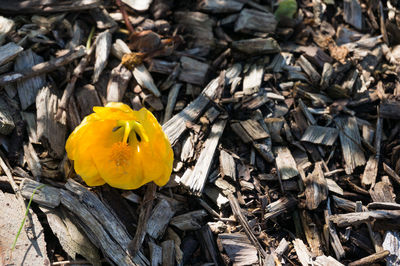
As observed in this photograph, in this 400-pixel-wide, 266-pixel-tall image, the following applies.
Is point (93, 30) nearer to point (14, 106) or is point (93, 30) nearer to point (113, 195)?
point (14, 106)

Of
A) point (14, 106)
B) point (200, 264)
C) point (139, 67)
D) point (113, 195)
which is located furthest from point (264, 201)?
point (14, 106)

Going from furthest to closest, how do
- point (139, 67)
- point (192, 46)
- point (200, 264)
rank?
point (192, 46) < point (139, 67) < point (200, 264)

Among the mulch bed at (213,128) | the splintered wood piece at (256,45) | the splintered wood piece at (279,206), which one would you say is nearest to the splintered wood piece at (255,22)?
the mulch bed at (213,128)

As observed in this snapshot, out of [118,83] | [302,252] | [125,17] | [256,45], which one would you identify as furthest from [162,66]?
[302,252]

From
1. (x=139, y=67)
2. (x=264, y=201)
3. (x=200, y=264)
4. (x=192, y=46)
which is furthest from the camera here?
(x=192, y=46)

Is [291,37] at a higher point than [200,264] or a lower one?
higher

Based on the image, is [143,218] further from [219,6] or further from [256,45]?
[219,6]
